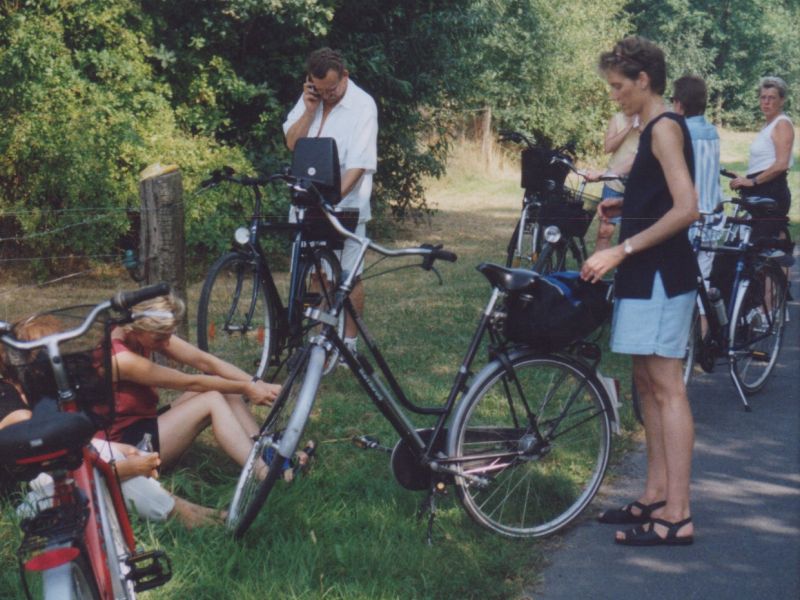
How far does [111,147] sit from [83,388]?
8.73m

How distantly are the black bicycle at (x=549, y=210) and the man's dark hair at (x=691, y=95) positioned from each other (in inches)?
43.9

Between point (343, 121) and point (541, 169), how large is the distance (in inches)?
110

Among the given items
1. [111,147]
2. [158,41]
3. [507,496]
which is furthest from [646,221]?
[158,41]

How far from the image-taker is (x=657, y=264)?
4.55m

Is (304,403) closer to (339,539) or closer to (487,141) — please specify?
(339,539)

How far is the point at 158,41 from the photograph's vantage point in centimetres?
1266

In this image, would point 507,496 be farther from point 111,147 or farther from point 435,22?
point 435,22

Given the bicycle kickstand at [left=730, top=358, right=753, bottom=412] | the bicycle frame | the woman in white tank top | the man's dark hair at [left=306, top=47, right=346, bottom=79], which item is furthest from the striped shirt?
the man's dark hair at [left=306, top=47, right=346, bottom=79]

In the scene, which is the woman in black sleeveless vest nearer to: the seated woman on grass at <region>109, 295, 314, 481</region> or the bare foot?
the seated woman on grass at <region>109, 295, 314, 481</region>

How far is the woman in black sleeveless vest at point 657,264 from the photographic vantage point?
4.39 metres

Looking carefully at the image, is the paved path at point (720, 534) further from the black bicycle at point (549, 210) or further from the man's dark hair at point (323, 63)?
the man's dark hair at point (323, 63)

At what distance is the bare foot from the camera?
14.6ft

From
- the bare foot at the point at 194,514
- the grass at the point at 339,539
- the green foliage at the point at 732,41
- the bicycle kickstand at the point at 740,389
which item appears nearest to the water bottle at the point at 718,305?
the bicycle kickstand at the point at 740,389

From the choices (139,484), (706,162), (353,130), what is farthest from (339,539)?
(706,162)
